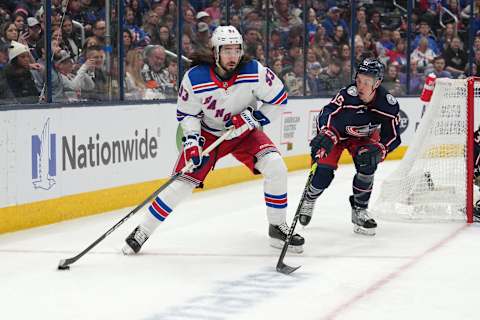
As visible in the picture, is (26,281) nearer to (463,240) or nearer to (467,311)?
(467,311)

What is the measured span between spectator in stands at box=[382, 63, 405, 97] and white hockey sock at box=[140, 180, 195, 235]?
250 inches

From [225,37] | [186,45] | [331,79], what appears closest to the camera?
[225,37]

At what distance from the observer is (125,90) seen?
6809mm

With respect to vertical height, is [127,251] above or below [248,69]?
below

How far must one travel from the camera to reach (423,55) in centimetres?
1113

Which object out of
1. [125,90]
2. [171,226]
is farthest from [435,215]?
[125,90]

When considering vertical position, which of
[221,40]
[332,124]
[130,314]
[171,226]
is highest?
[221,40]

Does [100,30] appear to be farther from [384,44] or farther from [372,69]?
[384,44]

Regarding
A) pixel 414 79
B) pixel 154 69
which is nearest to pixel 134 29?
pixel 154 69

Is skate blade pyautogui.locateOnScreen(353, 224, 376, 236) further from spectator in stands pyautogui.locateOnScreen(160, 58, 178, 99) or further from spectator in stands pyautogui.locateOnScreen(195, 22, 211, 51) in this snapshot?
spectator in stands pyautogui.locateOnScreen(195, 22, 211, 51)

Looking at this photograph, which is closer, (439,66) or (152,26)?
(152,26)

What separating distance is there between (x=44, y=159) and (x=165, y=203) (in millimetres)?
1271

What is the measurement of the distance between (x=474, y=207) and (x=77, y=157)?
8.27 ft

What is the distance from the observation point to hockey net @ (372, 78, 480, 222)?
5.75m
